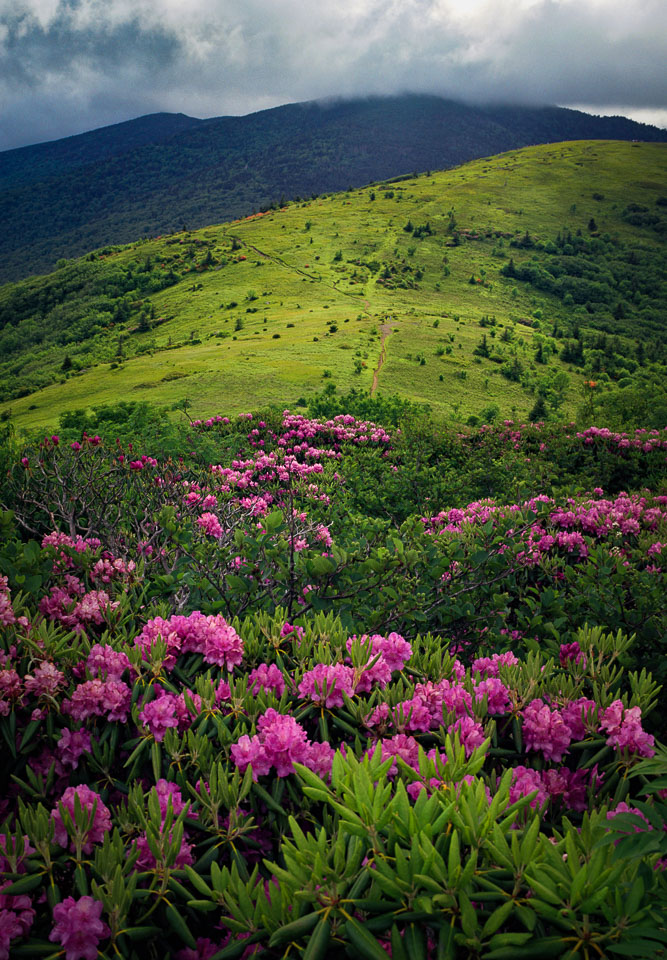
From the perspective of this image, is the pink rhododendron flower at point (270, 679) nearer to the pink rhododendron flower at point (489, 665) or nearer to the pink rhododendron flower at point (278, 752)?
the pink rhododendron flower at point (278, 752)

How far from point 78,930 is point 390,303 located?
158ft

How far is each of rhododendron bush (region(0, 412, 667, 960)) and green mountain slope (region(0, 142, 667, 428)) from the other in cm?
1565

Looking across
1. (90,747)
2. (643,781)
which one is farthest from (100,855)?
(643,781)

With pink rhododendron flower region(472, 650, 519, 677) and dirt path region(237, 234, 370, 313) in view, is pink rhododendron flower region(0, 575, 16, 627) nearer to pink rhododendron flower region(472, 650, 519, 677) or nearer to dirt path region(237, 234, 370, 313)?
pink rhododendron flower region(472, 650, 519, 677)

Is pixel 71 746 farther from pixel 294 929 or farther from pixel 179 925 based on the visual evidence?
pixel 294 929

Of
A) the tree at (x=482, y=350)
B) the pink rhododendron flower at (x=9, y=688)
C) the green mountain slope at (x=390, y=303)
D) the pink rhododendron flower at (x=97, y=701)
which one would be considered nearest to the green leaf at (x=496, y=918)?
the pink rhododendron flower at (x=97, y=701)

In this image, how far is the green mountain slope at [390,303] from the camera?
87.8 feet

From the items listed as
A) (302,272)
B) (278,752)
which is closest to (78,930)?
(278,752)

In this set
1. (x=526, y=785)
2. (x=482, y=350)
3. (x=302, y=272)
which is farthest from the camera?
(x=302, y=272)

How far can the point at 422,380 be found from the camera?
26438 millimetres

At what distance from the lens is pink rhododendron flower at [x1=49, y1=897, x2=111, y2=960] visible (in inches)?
44.3

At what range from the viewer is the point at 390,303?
150 feet

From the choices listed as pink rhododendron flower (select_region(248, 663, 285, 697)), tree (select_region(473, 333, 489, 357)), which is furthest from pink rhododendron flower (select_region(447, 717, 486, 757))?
tree (select_region(473, 333, 489, 357))

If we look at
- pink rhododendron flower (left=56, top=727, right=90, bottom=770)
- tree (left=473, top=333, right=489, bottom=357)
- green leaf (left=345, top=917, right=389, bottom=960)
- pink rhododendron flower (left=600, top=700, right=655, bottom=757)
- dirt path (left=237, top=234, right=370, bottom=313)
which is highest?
dirt path (left=237, top=234, right=370, bottom=313)
